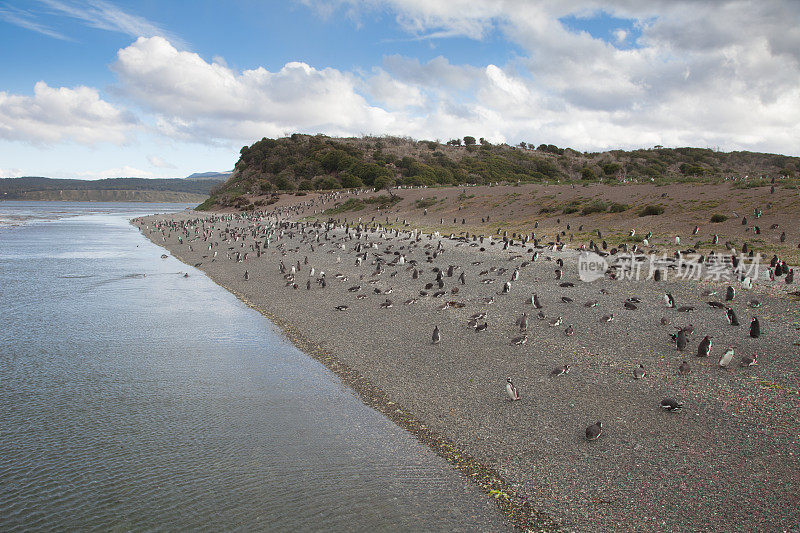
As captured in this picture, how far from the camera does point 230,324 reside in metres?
A: 16.1

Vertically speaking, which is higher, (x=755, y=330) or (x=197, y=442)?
(x=755, y=330)

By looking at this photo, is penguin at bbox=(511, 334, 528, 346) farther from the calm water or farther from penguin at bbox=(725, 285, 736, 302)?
penguin at bbox=(725, 285, 736, 302)

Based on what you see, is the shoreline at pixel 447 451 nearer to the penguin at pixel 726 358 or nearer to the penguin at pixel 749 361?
the penguin at pixel 726 358

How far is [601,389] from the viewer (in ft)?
30.4

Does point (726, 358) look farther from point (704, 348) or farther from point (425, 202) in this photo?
point (425, 202)

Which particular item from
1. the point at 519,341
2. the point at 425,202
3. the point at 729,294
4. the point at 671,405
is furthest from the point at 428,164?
the point at 671,405

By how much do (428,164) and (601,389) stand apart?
78095 millimetres

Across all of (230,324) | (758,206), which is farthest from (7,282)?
(758,206)

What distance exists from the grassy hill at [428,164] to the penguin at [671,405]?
61.5m

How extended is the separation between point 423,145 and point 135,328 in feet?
301

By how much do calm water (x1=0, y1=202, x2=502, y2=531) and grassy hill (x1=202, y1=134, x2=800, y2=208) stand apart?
192 ft

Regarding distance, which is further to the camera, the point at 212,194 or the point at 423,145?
the point at 423,145

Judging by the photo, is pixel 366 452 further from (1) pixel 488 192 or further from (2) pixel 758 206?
(1) pixel 488 192

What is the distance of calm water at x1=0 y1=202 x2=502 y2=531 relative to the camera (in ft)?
21.7
